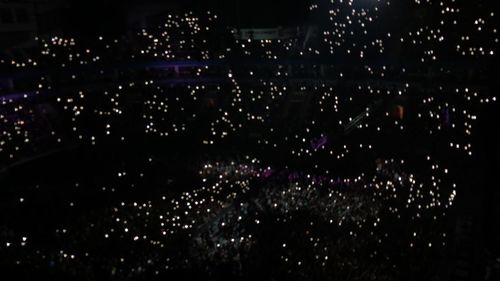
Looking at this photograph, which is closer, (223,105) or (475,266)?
(475,266)

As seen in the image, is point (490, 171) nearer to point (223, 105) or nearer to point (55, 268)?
point (55, 268)

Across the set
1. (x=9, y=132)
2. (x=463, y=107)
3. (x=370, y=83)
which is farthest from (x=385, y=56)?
(x=9, y=132)

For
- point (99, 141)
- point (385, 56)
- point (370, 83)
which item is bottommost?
point (99, 141)

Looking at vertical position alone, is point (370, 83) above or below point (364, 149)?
above

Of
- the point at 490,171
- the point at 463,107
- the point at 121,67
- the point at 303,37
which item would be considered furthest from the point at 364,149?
the point at 121,67

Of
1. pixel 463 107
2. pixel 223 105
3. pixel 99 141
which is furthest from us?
pixel 223 105

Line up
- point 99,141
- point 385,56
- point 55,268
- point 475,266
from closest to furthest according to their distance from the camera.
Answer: point 55,268 → point 475,266 → point 385,56 → point 99,141

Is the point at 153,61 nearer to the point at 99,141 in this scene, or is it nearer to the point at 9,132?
the point at 99,141
